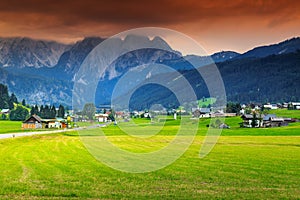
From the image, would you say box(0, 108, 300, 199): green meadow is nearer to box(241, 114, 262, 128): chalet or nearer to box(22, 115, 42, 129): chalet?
box(241, 114, 262, 128): chalet

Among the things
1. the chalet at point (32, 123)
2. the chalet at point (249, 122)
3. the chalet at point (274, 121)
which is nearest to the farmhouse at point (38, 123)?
the chalet at point (32, 123)

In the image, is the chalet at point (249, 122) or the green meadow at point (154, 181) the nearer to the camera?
the green meadow at point (154, 181)

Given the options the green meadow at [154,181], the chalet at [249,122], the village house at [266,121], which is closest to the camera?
the green meadow at [154,181]

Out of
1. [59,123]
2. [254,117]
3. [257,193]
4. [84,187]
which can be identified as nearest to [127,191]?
[84,187]

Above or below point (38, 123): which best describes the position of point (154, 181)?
above

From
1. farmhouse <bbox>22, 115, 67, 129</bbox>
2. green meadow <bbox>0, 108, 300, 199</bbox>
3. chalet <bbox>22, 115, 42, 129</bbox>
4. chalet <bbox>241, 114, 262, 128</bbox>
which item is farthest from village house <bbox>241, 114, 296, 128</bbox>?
green meadow <bbox>0, 108, 300, 199</bbox>

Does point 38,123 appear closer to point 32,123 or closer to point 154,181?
point 32,123

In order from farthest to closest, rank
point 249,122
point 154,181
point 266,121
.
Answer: point 266,121, point 249,122, point 154,181

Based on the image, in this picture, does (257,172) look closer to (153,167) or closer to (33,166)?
(153,167)

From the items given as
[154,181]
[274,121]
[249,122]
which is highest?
[154,181]

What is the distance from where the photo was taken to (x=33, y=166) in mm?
33656

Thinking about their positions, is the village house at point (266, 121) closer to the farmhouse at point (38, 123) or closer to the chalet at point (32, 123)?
the farmhouse at point (38, 123)

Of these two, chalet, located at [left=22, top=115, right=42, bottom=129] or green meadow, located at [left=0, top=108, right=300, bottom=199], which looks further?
chalet, located at [left=22, top=115, right=42, bottom=129]

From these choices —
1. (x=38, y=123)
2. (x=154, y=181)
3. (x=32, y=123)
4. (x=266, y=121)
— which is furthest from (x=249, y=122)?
(x=154, y=181)
